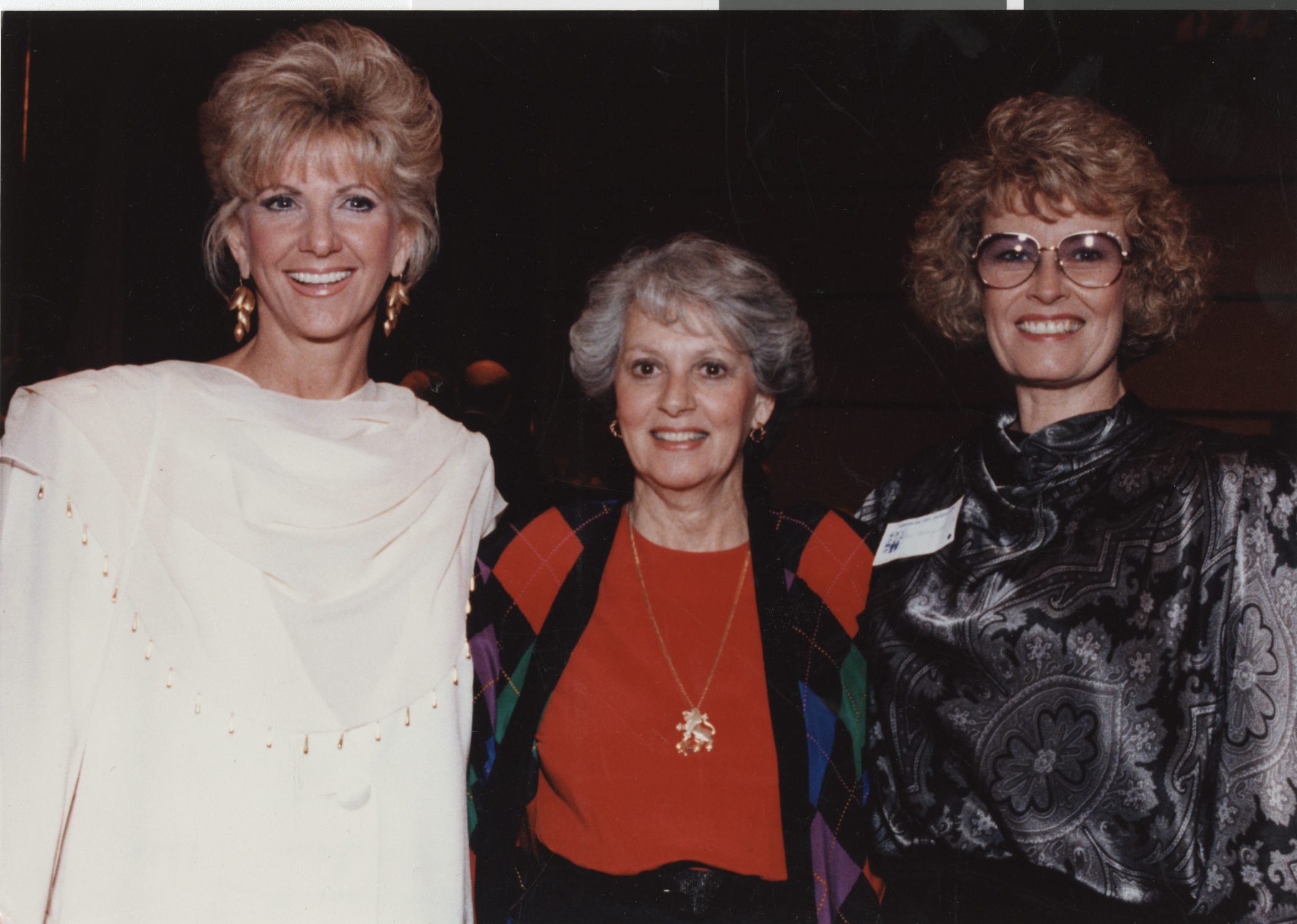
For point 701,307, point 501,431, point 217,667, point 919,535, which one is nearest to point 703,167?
point 701,307

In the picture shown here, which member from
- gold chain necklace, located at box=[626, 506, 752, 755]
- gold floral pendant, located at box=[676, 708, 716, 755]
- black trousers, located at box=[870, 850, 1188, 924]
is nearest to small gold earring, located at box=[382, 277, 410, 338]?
gold chain necklace, located at box=[626, 506, 752, 755]

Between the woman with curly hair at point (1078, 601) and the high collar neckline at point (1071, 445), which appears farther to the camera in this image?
the high collar neckline at point (1071, 445)

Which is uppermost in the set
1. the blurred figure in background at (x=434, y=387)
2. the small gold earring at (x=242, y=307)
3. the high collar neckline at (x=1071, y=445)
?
the small gold earring at (x=242, y=307)

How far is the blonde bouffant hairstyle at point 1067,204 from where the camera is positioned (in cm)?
190

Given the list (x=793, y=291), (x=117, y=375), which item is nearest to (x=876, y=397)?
(x=793, y=291)

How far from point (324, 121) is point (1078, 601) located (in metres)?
1.82

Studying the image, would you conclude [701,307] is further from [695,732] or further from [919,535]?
[695,732]

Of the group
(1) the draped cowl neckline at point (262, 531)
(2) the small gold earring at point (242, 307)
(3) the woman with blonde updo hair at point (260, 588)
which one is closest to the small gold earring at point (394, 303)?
(3) the woman with blonde updo hair at point (260, 588)

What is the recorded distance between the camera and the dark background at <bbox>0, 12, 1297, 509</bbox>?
2.05 m

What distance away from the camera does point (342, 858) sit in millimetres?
1887

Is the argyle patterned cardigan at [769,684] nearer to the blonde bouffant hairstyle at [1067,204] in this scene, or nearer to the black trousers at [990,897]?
the black trousers at [990,897]

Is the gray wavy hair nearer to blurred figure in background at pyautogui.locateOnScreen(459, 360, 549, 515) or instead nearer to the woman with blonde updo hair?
blurred figure in background at pyautogui.locateOnScreen(459, 360, 549, 515)

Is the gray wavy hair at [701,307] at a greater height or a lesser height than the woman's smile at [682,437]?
greater

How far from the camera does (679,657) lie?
1999 mm
